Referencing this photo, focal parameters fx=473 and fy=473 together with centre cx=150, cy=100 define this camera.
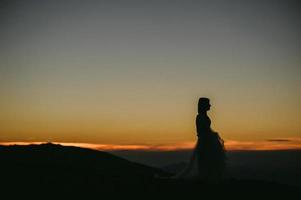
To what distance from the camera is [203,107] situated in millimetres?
19000

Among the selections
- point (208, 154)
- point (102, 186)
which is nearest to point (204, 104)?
point (208, 154)

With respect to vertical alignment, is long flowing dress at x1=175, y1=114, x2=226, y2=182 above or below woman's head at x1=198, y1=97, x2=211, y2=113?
below

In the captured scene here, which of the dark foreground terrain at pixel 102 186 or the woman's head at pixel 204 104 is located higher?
the woman's head at pixel 204 104

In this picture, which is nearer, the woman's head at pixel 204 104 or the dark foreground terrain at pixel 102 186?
the dark foreground terrain at pixel 102 186

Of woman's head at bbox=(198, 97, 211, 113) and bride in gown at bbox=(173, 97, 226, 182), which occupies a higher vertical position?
woman's head at bbox=(198, 97, 211, 113)

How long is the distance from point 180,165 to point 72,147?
1508cm

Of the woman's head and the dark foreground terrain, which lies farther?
the woman's head

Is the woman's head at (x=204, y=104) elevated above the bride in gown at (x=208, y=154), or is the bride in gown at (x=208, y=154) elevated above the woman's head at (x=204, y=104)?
the woman's head at (x=204, y=104)

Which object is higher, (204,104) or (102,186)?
(204,104)

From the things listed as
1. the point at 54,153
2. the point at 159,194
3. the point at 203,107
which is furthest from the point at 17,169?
the point at 54,153

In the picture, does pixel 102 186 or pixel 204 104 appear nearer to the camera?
pixel 102 186

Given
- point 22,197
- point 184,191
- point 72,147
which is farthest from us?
point 72,147

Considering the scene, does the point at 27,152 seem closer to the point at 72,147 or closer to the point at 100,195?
the point at 72,147

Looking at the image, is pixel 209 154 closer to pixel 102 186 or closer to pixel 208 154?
pixel 208 154
